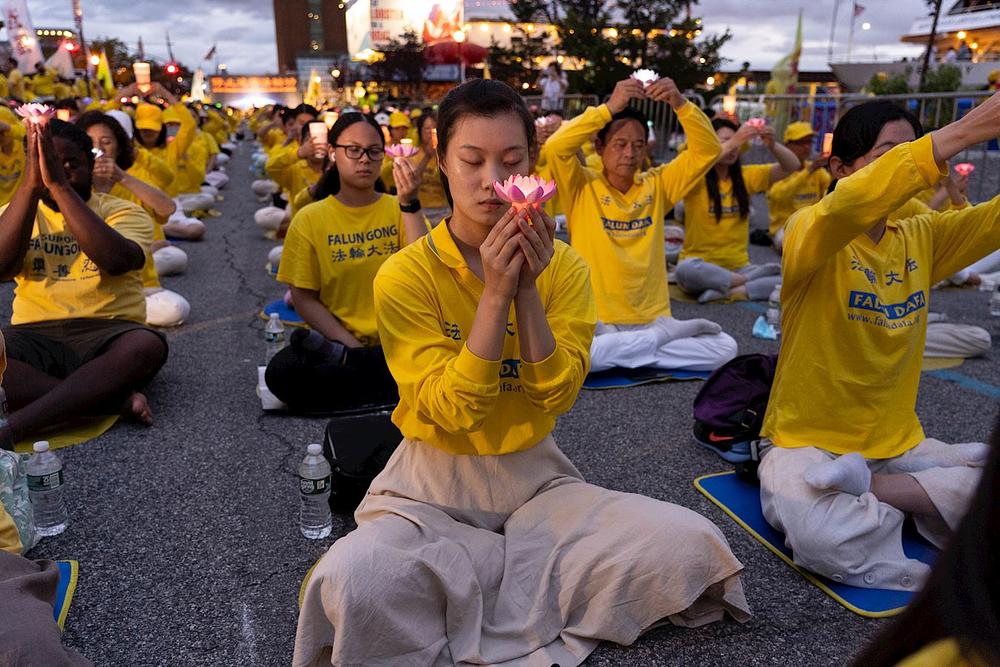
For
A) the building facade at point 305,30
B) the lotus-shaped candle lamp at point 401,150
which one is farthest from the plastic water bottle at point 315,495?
the building facade at point 305,30

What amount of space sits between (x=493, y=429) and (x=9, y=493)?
1834 mm

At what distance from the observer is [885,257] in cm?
305

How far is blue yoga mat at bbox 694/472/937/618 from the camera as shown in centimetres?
269

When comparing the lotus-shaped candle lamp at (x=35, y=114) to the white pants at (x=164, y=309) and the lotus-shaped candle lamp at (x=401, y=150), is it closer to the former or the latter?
the lotus-shaped candle lamp at (x=401, y=150)

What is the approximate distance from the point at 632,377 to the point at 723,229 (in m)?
2.70

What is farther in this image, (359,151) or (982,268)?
(982,268)

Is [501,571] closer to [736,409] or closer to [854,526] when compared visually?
[854,526]

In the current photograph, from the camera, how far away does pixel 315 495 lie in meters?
3.11

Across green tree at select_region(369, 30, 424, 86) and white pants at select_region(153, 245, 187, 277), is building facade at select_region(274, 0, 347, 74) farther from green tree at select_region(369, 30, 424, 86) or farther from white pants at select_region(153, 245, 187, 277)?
white pants at select_region(153, 245, 187, 277)

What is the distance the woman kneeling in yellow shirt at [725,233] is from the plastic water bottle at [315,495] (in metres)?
4.62

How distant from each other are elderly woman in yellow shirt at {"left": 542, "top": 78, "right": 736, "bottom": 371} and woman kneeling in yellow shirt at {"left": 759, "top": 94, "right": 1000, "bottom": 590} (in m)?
1.80

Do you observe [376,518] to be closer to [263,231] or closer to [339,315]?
[339,315]

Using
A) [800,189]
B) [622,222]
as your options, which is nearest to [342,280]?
[622,222]

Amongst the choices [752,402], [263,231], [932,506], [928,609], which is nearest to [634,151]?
[752,402]
